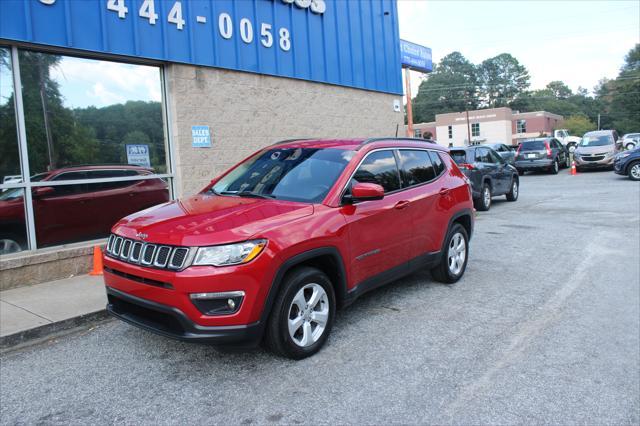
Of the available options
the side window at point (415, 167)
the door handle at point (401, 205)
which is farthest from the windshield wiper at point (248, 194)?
the side window at point (415, 167)

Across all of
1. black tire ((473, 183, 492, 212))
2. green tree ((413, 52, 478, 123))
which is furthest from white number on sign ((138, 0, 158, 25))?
green tree ((413, 52, 478, 123))

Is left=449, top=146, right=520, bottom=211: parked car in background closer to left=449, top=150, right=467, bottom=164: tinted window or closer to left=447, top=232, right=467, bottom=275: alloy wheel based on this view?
left=449, top=150, right=467, bottom=164: tinted window

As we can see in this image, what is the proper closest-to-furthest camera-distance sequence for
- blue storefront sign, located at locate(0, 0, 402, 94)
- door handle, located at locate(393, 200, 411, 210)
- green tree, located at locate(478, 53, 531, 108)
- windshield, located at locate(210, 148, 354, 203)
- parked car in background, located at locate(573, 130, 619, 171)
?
windshield, located at locate(210, 148, 354, 203) < door handle, located at locate(393, 200, 411, 210) < blue storefront sign, located at locate(0, 0, 402, 94) < parked car in background, located at locate(573, 130, 619, 171) < green tree, located at locate(478, 53, 531, 108)

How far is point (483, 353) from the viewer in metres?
4.22

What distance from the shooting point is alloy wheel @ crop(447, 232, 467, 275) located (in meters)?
6.22

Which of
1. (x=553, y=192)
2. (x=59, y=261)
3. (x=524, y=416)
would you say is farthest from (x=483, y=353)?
(x=553, y=192)

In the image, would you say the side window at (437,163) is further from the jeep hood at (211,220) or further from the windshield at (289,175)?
the jeep hood at (211,220)

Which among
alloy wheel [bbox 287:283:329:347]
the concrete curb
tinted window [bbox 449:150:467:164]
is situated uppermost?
tinted window [bbox 449:150:467:164]

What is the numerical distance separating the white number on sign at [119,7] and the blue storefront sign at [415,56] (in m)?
10.6

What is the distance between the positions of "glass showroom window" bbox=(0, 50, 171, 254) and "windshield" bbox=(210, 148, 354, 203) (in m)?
3.06

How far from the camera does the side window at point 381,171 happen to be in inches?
190

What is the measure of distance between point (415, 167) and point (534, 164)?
19.9 metres

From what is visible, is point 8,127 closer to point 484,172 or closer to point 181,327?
point 181,327

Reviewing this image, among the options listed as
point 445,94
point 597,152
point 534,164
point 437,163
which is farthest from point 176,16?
point 445,94
